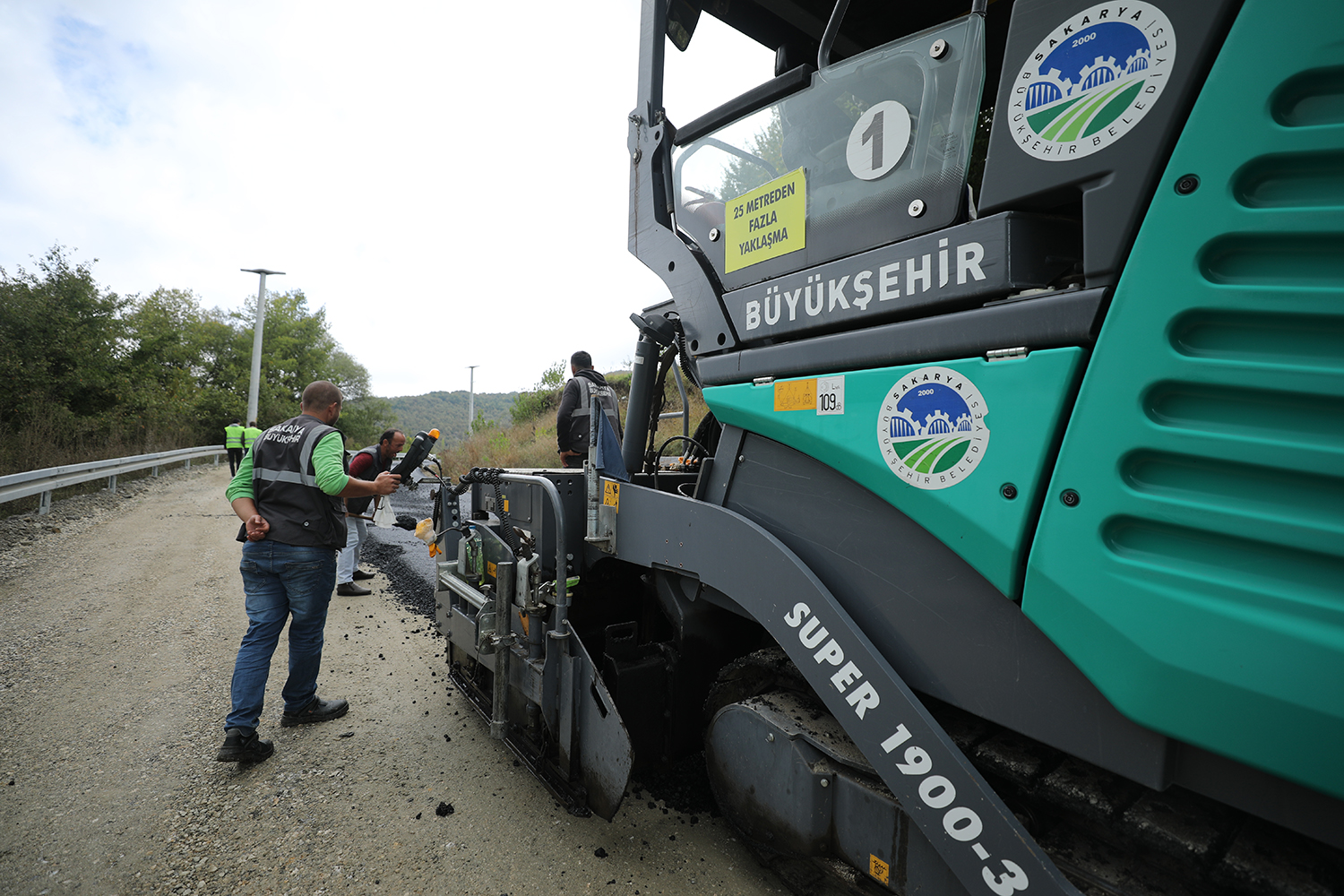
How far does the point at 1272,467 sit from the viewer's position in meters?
1.01

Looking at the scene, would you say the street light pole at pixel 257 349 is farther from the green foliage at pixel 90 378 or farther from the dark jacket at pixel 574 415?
the dark jacket at pixel 574 415

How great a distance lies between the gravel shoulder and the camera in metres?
2.38

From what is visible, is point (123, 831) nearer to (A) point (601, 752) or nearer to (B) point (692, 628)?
(A) point (601, 752)

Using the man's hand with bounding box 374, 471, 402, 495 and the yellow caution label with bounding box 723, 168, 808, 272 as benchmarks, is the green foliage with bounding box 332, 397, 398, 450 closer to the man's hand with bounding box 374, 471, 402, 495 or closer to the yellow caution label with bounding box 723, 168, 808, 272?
the man's hand with bounding box 374, 471, 402, 495

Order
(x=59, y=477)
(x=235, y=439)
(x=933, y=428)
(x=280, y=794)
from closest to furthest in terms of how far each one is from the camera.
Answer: (x=933, y=428), (x=280, y=794), (x=59, y=477), (x=235, y=439)

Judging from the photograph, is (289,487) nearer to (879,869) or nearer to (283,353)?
(879,869)

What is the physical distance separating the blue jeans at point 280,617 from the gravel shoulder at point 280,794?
0.82ft

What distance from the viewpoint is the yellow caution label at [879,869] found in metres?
1.65

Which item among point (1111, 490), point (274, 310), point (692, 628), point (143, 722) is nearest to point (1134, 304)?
point (1111, 490)

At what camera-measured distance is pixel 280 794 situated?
2.91 metres

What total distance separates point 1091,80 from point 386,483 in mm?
3633

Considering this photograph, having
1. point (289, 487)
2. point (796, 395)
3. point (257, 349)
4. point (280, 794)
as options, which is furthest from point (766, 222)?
point (257, 349)

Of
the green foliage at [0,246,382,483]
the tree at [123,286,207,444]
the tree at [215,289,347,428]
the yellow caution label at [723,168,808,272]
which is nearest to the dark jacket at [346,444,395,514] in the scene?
the yellow caution label at [723,168,808,272]

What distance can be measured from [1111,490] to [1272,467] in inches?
8.8
